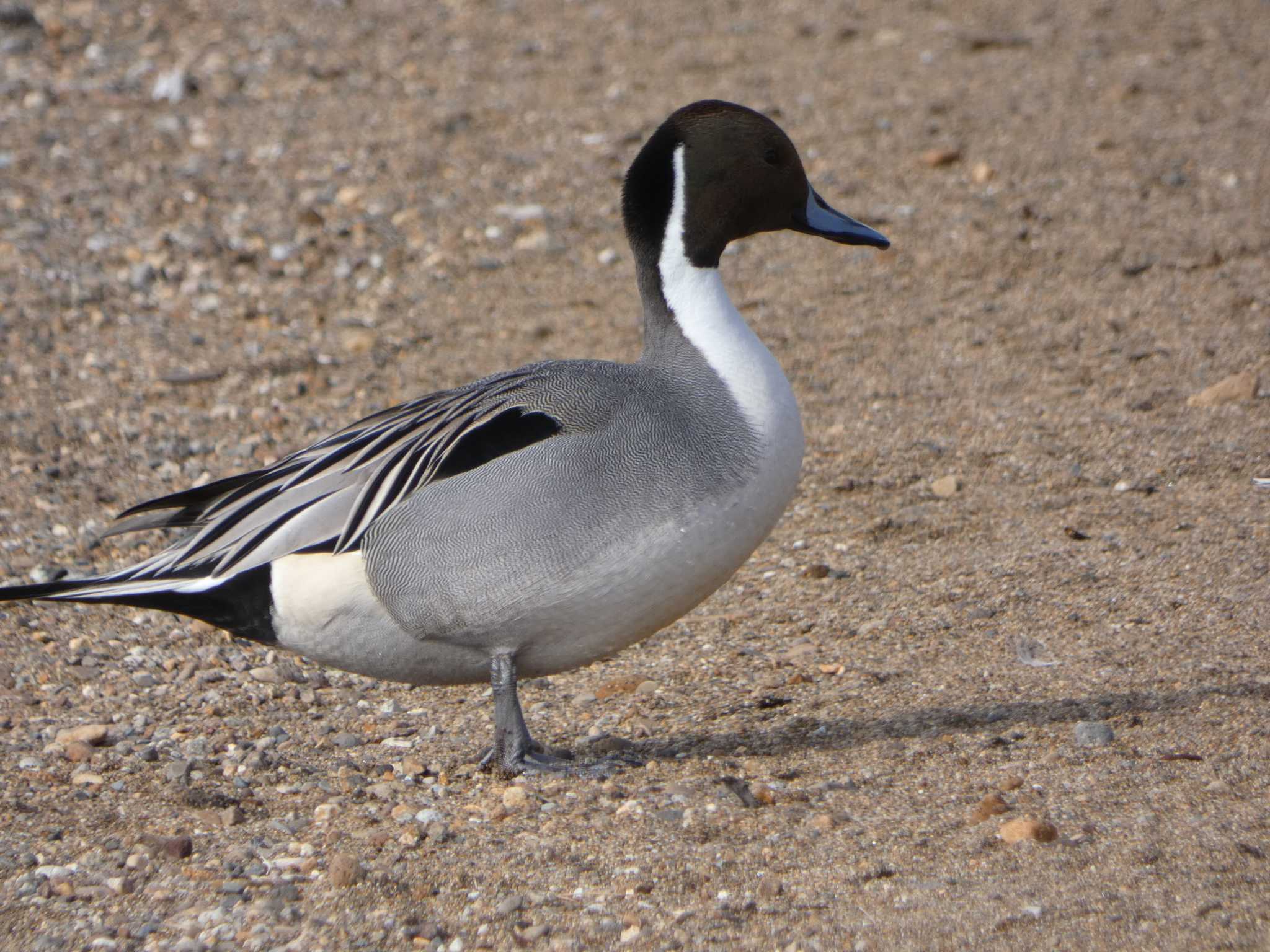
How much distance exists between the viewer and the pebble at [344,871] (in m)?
2.92

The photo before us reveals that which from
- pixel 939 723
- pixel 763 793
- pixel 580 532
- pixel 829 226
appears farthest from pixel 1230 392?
pixel 580 532

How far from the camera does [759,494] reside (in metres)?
3.15

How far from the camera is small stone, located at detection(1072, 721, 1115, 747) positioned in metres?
3.25

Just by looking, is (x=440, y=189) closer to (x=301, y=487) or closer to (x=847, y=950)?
(x=301, y=487)

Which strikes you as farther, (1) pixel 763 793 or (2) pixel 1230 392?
(2) pixel 1230 392

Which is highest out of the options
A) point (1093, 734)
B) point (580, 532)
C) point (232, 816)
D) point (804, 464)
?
point (580, 532)

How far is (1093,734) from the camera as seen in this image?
327cm

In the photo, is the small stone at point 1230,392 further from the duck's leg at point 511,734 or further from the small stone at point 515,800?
the small stone at point 515,800

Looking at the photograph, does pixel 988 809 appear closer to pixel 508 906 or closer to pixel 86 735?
pixel 508 906

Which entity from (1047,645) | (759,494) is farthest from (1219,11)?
(759,494)

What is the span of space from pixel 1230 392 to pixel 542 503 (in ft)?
9.08

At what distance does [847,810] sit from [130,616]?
2.10 metres

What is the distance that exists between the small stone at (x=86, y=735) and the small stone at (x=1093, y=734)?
7.00 ft

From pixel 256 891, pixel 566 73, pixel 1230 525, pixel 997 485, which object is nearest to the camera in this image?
pixel 256 891
